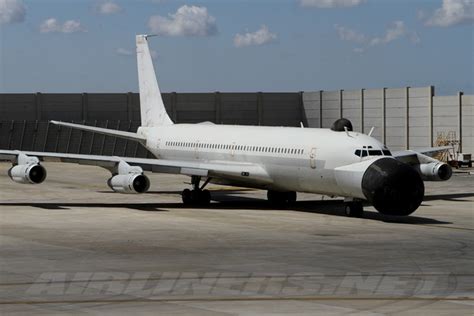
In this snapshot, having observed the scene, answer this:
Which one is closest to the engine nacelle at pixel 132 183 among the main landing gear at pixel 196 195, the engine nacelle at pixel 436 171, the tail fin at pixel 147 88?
the main landing gear at pixel 196 195

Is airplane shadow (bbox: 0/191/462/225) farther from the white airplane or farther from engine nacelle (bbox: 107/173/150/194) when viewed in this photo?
engine nacelle (bbox: 107/173/150/194)

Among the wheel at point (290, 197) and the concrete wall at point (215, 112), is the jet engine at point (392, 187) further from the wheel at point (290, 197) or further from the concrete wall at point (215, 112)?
the concrete wall at point (215, 112)

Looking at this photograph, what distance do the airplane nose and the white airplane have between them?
0.04m

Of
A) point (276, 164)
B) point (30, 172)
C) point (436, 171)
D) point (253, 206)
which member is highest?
point (276, 164)

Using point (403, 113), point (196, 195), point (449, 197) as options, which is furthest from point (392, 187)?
point (403, 113)

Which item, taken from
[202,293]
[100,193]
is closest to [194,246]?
[202,293]

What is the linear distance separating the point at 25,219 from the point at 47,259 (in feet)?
44.5

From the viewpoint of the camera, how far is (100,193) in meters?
61.9

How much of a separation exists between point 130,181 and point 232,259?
17744mm

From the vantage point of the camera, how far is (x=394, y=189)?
40625 millimetres

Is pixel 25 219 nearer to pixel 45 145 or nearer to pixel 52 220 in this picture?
pixel 52 220

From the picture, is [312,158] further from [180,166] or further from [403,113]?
[403,113]

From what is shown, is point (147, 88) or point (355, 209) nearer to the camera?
point (355, 209)

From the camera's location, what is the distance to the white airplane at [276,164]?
136ft
